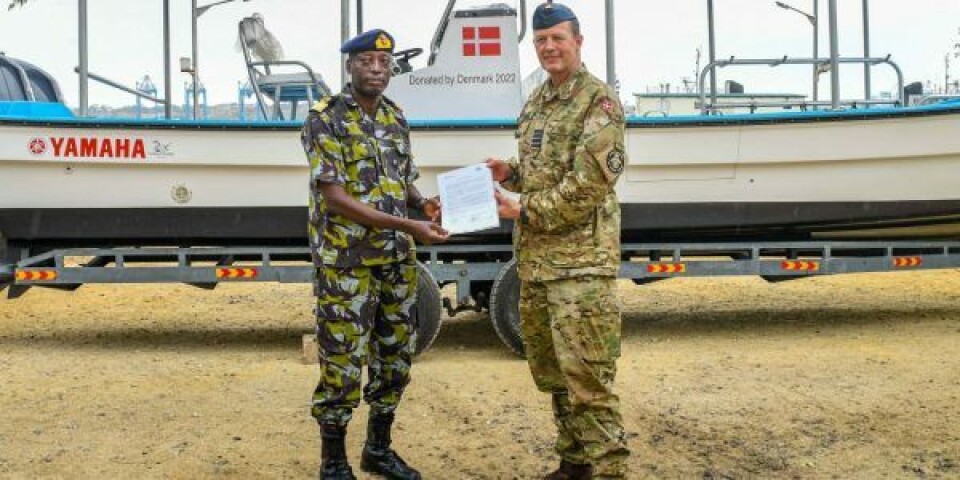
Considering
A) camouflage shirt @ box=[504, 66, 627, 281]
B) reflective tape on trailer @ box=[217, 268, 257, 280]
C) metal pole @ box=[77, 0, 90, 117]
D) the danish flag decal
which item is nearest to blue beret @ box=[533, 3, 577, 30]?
camouflage shirt @ box=[504, 66, 627, 281]

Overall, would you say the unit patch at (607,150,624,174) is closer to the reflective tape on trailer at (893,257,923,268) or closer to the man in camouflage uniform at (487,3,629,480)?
the man in camouflage uniform at (487,3,629,480)

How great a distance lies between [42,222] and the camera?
513 cm

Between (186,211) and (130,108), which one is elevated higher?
(130,108)

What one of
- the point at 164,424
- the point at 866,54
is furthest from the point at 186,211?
the point at 866,54

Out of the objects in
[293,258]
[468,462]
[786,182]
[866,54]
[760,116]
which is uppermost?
[866,54]

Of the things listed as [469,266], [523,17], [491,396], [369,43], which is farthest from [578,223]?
[523,17]

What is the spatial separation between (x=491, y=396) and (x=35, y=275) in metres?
2.71

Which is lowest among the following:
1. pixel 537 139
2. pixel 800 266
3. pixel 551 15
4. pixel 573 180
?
pixel 800 266

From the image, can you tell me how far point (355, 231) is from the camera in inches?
112

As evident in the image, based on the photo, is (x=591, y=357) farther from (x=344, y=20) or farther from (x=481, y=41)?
(x=481, y=41)

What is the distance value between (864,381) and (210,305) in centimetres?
491

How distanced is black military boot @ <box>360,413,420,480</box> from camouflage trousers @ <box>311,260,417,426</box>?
0.08 m

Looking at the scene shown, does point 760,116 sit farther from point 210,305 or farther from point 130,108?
point 210,305

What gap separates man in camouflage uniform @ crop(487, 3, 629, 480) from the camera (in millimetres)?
2627
